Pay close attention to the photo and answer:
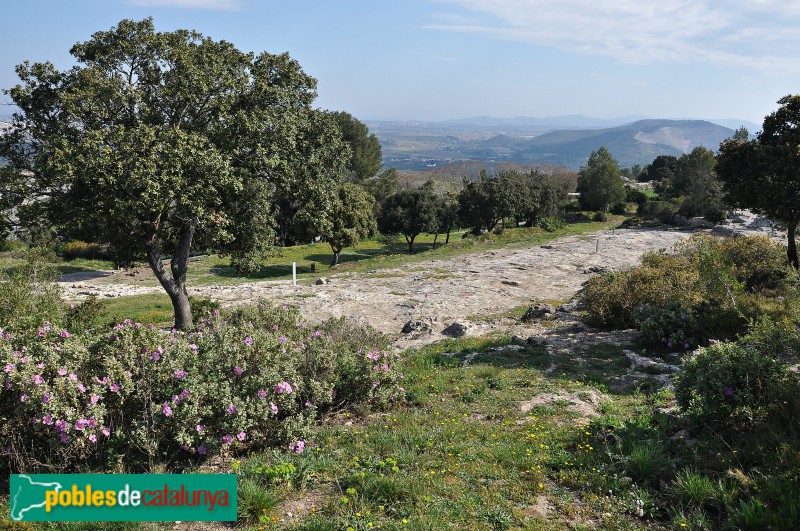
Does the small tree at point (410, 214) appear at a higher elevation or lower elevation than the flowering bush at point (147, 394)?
higher

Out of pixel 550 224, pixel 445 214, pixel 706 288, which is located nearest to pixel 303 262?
pixel 445 214

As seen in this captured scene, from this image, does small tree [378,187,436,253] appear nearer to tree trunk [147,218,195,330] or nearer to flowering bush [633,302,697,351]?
tree trunk [147,218,195,330]

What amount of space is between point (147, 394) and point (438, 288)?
2050 cm

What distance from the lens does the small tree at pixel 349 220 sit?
137 feet

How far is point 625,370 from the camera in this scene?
11359 millimetres

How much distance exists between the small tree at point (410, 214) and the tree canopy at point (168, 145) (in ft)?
117

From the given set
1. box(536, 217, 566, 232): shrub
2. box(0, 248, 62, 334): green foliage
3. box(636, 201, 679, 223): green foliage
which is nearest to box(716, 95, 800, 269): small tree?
box(0, 248, 62, 334): green foliage

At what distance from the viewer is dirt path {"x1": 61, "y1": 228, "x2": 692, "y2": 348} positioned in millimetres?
20406

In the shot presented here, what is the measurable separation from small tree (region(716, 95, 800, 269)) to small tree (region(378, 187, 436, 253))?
1287 inches

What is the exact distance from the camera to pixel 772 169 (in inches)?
715

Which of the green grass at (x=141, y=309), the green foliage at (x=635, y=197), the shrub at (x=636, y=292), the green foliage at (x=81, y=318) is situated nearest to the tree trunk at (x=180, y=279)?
the green foliage at (x=81, y=318)

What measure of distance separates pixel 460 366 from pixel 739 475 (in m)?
6.87

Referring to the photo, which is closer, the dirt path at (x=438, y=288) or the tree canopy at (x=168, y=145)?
the tree canopy at (x=168, y=145)

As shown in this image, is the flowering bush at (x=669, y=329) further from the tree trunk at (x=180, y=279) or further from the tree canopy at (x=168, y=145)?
the tree trunk at (x=180, y=279)
